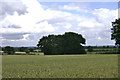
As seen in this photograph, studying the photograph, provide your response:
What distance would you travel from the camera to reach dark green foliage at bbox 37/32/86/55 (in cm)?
9072

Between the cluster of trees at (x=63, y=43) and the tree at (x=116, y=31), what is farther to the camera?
the cluster of trees at (x=63, y=43)

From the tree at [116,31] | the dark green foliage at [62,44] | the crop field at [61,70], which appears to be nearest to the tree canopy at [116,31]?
the tree at [116,31]

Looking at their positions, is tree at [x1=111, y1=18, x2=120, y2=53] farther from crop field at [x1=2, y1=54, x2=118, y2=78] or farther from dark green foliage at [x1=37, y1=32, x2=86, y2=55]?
crop field at [x1=2, y1=54, x2=118, y2=78]

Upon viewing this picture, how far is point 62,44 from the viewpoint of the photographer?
95.1 metres

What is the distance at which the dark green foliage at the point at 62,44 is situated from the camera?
90.7 metres

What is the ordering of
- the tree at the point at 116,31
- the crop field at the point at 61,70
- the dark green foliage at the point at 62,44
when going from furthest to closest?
the dark green foliage at the point at 62,44, the tree at the point at 116,31, the crop field at the point at 61,70

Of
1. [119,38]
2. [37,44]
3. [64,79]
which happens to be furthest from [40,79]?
[37,44]

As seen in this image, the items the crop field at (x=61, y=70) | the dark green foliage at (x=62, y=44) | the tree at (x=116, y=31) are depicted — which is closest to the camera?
the crop field at (x=61, y=70)

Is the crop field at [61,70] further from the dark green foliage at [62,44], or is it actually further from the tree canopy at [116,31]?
the dark green foliage at [62,44]

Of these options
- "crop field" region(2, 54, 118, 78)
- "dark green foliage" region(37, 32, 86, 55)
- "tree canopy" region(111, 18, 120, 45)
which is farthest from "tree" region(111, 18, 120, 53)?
"crop field" region(2, 54, 118, 78)

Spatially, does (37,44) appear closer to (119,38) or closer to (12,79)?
(119,38)

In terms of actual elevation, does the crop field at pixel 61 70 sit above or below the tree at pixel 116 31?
below

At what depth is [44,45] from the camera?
9181cm

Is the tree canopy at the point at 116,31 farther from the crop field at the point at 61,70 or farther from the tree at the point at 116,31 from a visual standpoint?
the crop field at the point at 61,70
